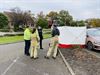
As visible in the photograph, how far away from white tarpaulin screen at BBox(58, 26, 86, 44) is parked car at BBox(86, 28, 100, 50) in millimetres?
485

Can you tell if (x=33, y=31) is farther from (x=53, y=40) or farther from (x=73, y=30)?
(x=73, y=30)

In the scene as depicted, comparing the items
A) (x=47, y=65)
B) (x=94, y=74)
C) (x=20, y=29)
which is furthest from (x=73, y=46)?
(x=20, y=29)

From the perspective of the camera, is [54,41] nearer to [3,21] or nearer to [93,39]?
[93,39]

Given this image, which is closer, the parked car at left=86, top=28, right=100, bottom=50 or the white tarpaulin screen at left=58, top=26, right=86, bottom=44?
the parked car at left=86, top=28, right=100, bottom=50

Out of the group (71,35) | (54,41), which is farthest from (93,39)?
(54,41)

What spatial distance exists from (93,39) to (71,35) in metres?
2.03

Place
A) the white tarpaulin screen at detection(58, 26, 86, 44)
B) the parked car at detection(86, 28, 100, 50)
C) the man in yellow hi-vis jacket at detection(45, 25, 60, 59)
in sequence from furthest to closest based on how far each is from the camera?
the white tarpaulin screen at detection(58, 26, 86, 44), the parked car at detection(86, 28, 100, 50), the man in yellow hi-vis jacket at detection(45, 25, 60, 59)

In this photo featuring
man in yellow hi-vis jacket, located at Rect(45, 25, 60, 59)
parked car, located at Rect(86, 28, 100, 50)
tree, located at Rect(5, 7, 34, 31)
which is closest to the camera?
man in yellow hi-vis jacket, located at Rect(45, 25, 60, 59)

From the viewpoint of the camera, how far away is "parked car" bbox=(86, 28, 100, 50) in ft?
66.0

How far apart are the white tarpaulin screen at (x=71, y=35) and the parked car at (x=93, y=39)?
485 millimetres

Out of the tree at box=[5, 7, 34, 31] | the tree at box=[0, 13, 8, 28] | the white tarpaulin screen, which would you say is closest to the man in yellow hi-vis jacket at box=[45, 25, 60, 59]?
the white tarpaulin screen

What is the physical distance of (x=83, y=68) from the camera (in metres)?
11.9

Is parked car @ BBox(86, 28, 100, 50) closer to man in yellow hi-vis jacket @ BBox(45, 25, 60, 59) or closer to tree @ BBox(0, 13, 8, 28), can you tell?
man in yellow hi-vis jacket @ BBox(45, 25, 60, 59)

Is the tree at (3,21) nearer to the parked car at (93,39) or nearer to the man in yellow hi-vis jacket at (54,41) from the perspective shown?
the parked car at (93,39)
